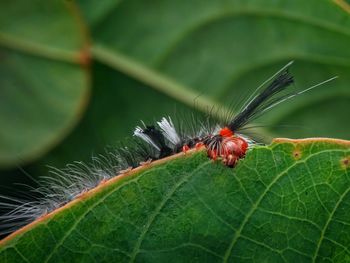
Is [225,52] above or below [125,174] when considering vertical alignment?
above

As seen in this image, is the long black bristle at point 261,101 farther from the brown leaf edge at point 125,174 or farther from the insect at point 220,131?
the brown leaf edge at point 125,174

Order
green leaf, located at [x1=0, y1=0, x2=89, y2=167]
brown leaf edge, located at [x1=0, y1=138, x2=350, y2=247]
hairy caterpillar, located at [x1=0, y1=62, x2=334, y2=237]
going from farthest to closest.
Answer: green leaf, located at [x1=0, y1=0, x2=89, y2=167], hairy caterpillar, located at [x1=0, y1=62, x2=334, y2=237], brown leaf edge, located at [x1=0, y1=138, x2=350, y2=247]

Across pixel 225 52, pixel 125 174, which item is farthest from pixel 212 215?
pixel 225 52

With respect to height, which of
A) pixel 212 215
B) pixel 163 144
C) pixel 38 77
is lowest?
pixel 212 215

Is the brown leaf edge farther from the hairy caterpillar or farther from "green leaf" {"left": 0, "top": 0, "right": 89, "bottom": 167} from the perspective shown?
"green leaf" {"left": 0, "top": 0, "right": 89, "bottom": 167}

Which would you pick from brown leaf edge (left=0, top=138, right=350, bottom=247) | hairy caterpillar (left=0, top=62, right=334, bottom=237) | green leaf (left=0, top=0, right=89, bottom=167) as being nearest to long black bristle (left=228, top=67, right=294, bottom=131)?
hairy caterpillar (left=0, top=62, right=334, bottom=237)

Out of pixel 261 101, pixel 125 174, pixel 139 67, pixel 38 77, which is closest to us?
pixel 125 174

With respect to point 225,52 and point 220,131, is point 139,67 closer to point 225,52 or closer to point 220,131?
point 225,52

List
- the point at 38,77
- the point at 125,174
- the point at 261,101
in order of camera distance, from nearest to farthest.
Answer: the point at 125,174 < the point at 261,101 < the point at 38,77
